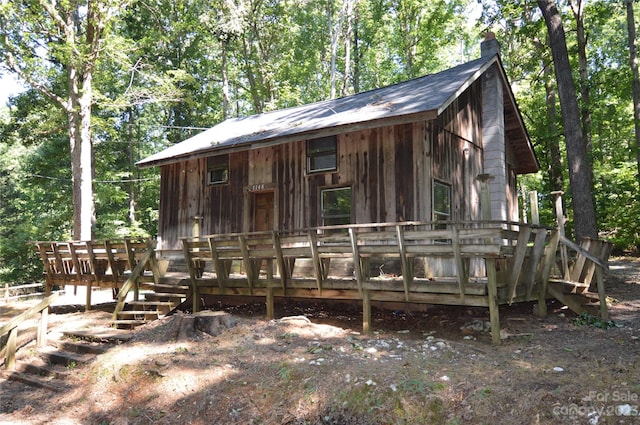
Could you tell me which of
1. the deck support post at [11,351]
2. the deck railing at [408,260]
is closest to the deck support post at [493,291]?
the deck railing at [408,260]

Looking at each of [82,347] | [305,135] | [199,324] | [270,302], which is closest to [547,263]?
[270,302]

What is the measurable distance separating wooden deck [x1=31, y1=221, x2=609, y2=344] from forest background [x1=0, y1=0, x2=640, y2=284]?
883 centimetres

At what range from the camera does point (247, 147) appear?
12.3m

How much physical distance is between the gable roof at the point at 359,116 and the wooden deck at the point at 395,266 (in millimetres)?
2532

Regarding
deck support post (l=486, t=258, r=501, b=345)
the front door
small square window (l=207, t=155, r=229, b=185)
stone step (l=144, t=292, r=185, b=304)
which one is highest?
small square window (l=207, t=155, r=229, b=185)

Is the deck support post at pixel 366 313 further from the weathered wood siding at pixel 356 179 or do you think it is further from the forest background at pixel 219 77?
the forest background at pixel 219 77

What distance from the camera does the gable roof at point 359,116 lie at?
10.1 m

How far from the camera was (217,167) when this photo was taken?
14.4 m

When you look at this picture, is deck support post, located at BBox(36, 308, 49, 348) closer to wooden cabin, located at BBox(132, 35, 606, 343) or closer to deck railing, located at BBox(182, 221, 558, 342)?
wooden cabin, located at BBox(132, 35, 606, 343)

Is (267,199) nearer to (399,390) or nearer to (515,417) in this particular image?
(399,390)

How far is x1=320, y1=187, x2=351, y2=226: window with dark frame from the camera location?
464 inches

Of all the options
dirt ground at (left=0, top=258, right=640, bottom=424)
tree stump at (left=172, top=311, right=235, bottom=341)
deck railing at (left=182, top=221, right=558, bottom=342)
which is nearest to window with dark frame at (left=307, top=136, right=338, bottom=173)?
deck railing at (left=182, top=221, right=558, bottom=342)

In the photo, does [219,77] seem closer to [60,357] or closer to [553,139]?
[553,139]

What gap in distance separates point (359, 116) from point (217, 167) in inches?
226
